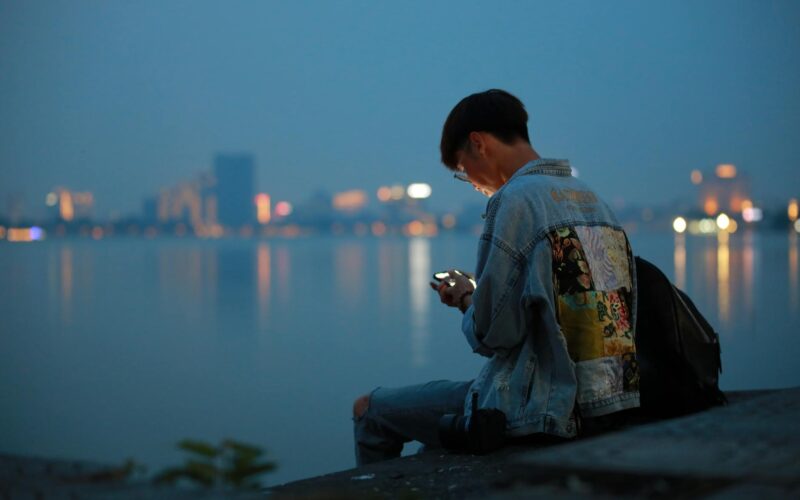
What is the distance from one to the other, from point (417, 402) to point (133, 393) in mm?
7515

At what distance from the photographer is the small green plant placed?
5.45ft

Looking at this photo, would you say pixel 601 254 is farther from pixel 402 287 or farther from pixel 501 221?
pixel 402 287

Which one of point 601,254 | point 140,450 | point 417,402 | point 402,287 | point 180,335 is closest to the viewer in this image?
point 601,254

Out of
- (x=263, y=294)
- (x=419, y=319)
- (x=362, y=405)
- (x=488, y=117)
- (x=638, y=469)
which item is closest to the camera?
(x=638, y=469)

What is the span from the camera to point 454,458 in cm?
317

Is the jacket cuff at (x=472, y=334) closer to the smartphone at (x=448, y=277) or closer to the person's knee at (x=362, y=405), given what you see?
the smartphone at (x=448, y=277)

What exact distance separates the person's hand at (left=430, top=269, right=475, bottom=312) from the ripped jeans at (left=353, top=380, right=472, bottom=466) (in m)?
0.29

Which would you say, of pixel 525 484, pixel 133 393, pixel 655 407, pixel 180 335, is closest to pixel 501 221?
pixel 655 407

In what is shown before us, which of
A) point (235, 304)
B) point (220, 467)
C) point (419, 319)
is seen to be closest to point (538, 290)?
point (220, 467)

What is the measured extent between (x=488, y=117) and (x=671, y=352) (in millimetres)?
986

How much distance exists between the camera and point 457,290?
10.3ft

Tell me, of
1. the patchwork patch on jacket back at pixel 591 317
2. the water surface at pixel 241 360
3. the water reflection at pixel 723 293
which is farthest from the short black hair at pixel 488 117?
the water reflection at pixel 723 293

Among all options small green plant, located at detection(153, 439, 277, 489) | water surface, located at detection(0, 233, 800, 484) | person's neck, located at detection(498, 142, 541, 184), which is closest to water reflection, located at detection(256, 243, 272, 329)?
water surface, located at detection(0, 233, 800, 484)

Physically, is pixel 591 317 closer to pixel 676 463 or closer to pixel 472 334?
pixel 472 334
